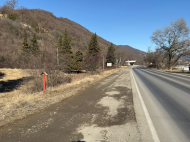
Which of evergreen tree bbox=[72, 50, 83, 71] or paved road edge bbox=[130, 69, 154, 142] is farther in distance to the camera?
evergreen tree bbox=[72, 50, 83, 71]

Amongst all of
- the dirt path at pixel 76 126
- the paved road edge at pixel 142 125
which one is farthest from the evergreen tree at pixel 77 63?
the paved road edge at pixel 142 125

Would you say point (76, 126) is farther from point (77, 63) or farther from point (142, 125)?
point (77, 63)

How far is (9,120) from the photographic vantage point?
14.3ft

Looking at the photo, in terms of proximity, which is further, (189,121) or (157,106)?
(157,106)

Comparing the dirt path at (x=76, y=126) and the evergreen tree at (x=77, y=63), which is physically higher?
the evergreen tree at (x=77, y=63)

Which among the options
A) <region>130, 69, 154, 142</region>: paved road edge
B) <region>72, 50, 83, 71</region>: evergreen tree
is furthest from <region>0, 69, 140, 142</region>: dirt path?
<region>72, 50, 83, 71</region>: evergreen tree

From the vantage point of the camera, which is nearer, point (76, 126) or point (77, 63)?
point (76, 126)

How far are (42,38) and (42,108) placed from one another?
72137mm

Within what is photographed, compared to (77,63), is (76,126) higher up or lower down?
lower down

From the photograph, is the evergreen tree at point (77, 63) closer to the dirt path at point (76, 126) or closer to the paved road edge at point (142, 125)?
the dirt path at point (76, 126)

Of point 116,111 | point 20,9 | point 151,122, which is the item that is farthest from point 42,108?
point 20,9

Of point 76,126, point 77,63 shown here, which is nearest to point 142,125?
point 76,126

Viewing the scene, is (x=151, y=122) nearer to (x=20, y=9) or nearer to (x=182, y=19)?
(x=182, y=19)

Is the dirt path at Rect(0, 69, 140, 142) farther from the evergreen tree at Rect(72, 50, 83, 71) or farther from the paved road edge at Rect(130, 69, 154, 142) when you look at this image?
the evergreen tree at Rect(72, 50, 83, 71)
